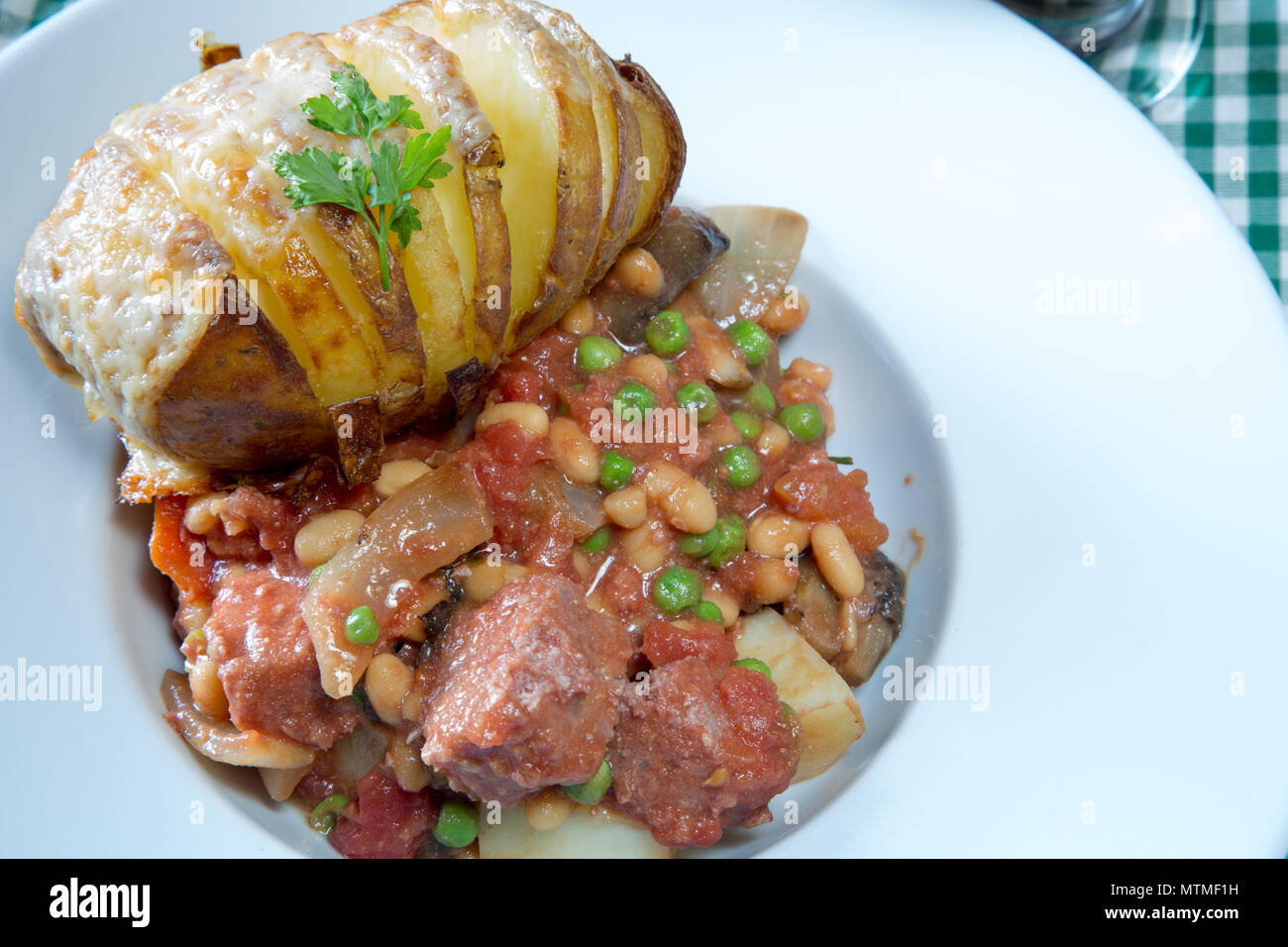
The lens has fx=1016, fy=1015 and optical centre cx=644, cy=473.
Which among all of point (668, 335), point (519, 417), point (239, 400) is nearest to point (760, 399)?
point (668, 335)

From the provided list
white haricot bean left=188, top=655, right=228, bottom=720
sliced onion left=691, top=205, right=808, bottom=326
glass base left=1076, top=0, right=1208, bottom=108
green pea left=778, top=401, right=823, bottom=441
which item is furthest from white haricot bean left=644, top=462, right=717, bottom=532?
glass base left=1076, top=0, right=1208, bottom=108

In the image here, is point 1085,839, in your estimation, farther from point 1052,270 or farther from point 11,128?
point 11,128

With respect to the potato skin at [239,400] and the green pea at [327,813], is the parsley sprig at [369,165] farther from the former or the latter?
the green pea at [327,813]

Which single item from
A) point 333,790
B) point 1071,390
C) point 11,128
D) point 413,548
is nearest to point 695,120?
point 1071,390

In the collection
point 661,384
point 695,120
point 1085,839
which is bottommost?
point 1085,839

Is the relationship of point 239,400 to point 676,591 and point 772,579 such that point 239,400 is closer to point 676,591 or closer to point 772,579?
point 676,591

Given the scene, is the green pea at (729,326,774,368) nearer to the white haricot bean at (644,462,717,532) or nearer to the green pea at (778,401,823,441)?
the green pea at (778,401,823,441)
